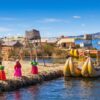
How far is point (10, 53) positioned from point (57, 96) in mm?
34963

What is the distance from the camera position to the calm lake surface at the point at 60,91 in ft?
97.8

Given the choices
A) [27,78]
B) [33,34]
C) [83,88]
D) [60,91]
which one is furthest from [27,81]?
[33,34]

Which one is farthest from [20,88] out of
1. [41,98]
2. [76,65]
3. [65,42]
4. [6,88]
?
[65,42]

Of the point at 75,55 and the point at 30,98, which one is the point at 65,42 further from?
the point at 30,98

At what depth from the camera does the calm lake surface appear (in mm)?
29812

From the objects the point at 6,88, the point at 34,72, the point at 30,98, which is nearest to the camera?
the point at 30,98

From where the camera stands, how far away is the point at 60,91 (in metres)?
32.8

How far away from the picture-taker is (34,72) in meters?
37.1

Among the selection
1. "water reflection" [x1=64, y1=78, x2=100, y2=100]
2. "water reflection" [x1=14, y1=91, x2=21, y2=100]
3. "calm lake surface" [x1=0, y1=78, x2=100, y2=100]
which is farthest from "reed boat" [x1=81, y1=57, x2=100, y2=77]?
"water reflection" [x1=14, y1=91, x2=21, y2=100]

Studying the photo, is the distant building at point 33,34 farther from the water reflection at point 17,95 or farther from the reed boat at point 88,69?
the water reflection at point 17,95

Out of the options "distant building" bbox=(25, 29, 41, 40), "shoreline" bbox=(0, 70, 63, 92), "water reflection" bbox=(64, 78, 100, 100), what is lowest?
"water reflection" bbox=(64, 78, 100, 100)

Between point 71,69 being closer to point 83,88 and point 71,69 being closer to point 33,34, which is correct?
point 83,88

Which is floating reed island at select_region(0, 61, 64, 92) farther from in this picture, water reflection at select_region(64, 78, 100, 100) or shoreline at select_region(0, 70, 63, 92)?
water reflection at select_region(64, 78, 100, 100)

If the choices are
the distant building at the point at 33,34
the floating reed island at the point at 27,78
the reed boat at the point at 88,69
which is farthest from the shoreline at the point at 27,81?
the distant building at the point at 33,34
